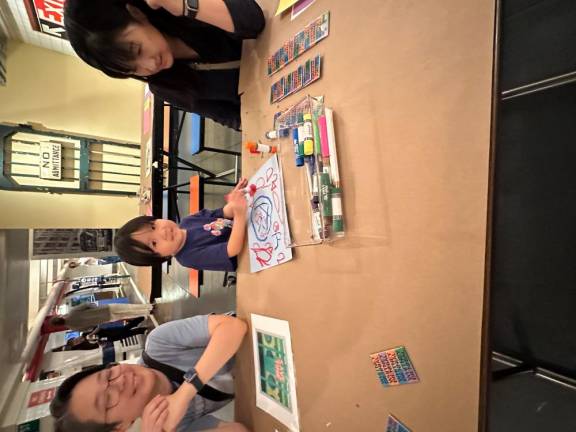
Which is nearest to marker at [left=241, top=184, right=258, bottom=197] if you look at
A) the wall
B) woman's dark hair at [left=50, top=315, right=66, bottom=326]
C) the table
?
the table

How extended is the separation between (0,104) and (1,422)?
263 centimetres

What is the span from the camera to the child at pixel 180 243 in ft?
→ 3.26

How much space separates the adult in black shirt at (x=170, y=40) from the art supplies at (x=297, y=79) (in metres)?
0.19

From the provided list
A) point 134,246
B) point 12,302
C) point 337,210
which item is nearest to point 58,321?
point 12,302

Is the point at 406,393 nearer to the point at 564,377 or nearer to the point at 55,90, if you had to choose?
the point at 564,377

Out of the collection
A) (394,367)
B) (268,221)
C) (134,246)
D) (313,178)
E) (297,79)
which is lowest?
(394,367)

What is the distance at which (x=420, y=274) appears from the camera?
457 mm

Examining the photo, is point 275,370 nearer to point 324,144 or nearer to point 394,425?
point 394,425

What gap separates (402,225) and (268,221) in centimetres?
40

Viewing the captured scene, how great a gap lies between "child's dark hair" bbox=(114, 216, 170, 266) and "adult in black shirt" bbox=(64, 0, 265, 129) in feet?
1.44

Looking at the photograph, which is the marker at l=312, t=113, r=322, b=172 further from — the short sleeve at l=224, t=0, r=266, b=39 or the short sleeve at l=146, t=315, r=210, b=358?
the short sleeve at l=146, t=315, r=210, b=358

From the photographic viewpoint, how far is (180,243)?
3.51 feet

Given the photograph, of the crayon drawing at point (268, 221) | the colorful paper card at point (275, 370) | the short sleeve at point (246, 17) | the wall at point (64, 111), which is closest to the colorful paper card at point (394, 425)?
the colorful paper card at point (275, 370)

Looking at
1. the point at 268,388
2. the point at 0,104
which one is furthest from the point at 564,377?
the point at 0,104
